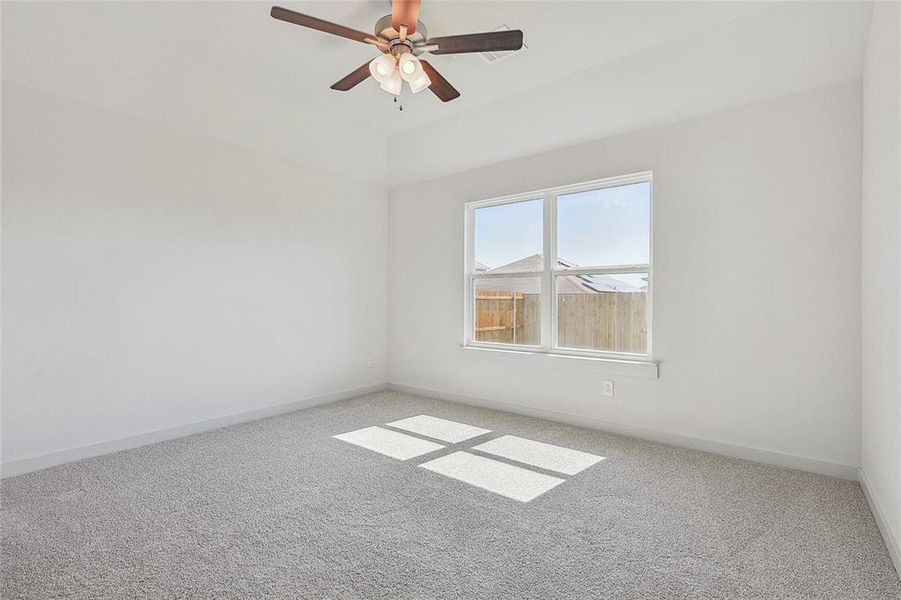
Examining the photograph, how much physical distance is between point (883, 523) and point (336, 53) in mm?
4024

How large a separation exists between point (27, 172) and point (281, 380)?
2.24 meters

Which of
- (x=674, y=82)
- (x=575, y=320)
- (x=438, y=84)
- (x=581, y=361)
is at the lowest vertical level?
(x=581, y=361)

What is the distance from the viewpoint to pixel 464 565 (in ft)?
5.68

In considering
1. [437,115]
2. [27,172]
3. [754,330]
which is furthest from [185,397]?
[754,330]

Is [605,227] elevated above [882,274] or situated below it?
above

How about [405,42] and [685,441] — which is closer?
[405,42]

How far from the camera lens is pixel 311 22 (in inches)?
A: 86.4

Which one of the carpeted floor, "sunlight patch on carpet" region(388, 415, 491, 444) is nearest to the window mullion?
"sunlight patch on carpet" region(388, 415, 491, 444)

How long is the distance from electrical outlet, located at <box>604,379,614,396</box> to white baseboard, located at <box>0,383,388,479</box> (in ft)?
8.31

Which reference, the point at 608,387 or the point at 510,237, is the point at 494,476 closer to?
the point at 608,387

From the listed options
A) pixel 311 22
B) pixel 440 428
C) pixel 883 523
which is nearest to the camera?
pixel 883 523

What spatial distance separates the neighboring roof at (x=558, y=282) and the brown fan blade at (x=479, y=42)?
1.96 m

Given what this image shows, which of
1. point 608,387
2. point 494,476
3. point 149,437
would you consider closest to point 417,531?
point 494,476

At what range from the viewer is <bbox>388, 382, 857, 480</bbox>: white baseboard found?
2.59 metres
